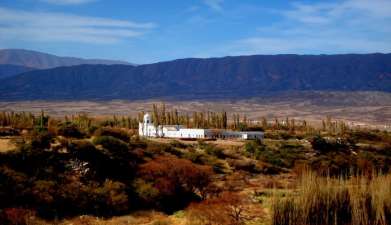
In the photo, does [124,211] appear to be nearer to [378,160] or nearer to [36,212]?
[36,212]

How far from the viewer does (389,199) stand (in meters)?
23.4

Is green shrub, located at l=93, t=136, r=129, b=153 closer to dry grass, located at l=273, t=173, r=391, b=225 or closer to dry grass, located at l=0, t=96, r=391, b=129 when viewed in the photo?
dry grass, located at l=273, t=173, r=391, b=225

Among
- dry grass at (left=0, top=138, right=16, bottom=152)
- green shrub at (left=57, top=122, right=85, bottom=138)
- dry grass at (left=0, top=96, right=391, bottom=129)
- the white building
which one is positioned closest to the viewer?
dry grass at (left=0, top=138, right=16, bottom=152)

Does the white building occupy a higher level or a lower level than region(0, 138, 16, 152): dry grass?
lower

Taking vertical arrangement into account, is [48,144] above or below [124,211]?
above

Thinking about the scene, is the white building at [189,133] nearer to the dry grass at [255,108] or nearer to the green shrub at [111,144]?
the green shrub at [111,144]

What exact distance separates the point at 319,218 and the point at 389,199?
3019 mm

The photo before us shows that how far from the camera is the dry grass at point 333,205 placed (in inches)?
910

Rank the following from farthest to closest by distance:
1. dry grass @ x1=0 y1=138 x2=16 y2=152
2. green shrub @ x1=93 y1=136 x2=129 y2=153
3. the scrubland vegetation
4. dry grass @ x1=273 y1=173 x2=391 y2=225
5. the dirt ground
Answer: the dirt ground → green shrub @ x1=93 y1=136 x2=129 y2=153 → dry grass @ x1=0 y1=138 x2=16 y2=152 → the scrubland vegetation → dry grass @ x1=273 y1=173 x2=391 y2=225

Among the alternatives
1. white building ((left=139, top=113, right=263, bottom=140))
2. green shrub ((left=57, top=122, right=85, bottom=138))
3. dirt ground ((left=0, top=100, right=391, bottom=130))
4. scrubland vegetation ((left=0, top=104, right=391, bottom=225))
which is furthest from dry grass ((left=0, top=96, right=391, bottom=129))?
scrubland vegetation ((left=0, top=104, right=391, bottom=225))

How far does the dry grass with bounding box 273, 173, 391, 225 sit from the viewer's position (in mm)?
23125

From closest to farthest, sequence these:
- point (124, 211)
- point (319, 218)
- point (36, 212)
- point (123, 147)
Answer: point (319, 218)
point (36, 212)
point (124, 211)
point (123, 147)

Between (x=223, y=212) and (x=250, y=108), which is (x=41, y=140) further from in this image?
(x=250, y=108)

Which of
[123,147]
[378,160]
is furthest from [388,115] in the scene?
[123,147]
